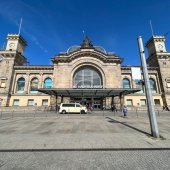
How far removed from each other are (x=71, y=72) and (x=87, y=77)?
5214 millimetres

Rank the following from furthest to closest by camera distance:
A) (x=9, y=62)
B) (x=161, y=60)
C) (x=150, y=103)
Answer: (x=161, y=60), (x=9, y=62), (x=150, y=103)

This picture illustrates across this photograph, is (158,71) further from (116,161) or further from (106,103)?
(116,161)

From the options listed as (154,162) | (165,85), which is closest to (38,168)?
(154,162)

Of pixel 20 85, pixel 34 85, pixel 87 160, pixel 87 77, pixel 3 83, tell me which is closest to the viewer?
pixel 87 160

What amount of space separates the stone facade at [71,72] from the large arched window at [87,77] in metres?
0.72

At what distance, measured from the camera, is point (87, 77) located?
1575 inches

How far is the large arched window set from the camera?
39750 millimetres

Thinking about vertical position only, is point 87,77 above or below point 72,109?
above

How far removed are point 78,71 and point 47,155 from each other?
3610 centimetres

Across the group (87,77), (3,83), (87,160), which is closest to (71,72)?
(87,77)

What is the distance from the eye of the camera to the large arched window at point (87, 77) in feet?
130

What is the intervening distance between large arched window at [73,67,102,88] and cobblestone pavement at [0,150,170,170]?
34.5 meters

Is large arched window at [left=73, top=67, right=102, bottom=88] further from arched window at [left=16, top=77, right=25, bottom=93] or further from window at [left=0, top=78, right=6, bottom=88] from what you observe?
window at [left=0, top=78, right=6, bottom=88]

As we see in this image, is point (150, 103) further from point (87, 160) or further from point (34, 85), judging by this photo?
point (34, 85)
